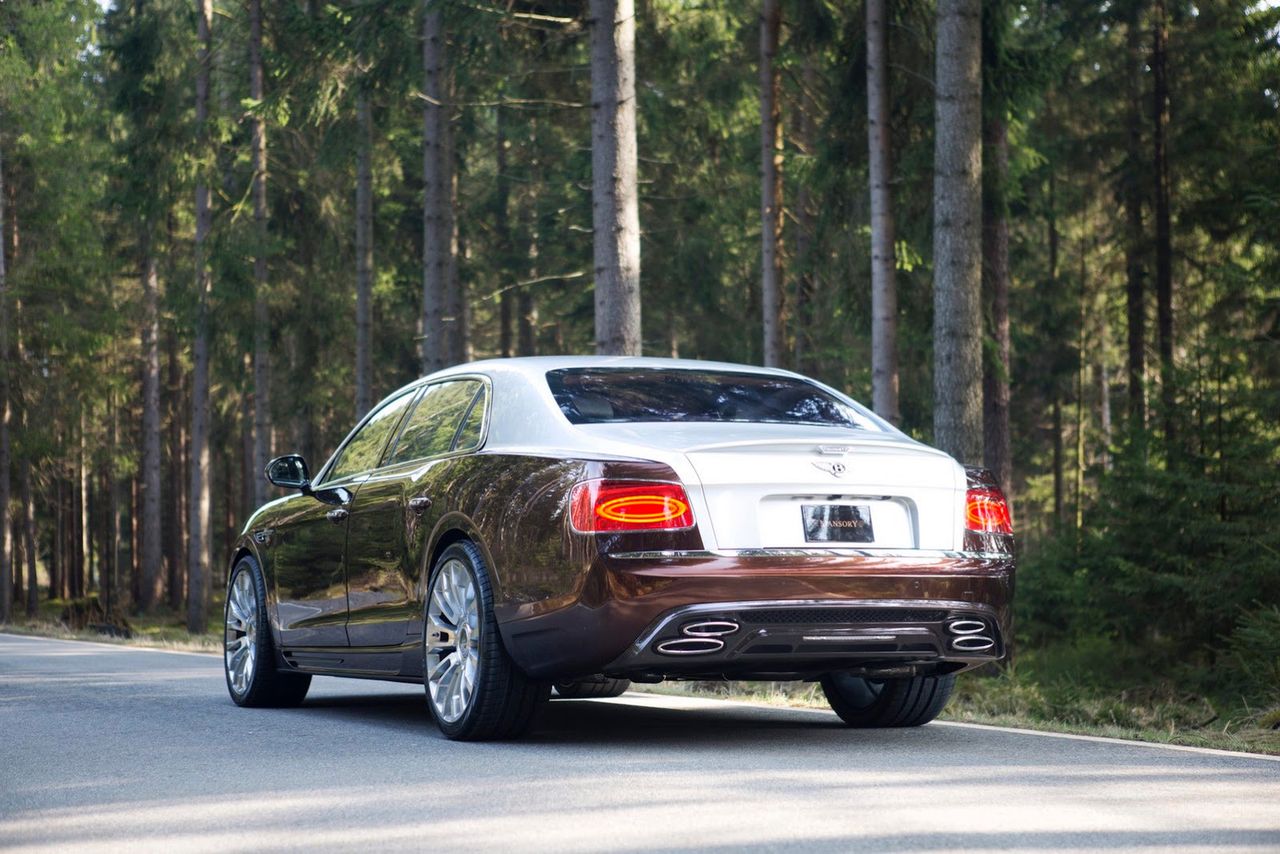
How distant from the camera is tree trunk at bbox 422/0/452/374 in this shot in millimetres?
25562

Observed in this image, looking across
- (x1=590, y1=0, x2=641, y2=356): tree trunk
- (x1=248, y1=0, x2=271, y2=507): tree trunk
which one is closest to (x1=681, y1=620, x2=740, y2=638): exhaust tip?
(x1=590, y1=0, x2=641, y2=356): tree trunk

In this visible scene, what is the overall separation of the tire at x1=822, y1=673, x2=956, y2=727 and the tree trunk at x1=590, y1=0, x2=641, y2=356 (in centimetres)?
708

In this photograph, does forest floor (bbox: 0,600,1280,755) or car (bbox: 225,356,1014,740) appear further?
forest floor (bbox: 0,600,1280,755)

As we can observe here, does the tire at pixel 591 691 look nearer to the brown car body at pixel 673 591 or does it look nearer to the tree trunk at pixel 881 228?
the brown car body at pixel 673 591

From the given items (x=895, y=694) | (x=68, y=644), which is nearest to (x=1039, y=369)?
(x=68, y=644)

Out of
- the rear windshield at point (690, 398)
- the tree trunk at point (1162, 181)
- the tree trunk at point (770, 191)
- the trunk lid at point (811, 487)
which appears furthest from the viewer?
the tree trunk at point (1162, 181)

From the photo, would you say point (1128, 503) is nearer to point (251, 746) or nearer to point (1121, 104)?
point (251, 746)

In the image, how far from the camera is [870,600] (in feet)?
22.4

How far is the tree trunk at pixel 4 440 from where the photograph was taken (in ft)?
121

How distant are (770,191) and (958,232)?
1129 centimetres

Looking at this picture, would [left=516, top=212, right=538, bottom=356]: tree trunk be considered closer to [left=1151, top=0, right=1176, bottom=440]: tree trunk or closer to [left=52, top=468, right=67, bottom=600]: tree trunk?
[left=1151, top=0, right=1176, bottom=440]: tree trunk

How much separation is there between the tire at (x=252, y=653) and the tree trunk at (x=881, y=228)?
9996mm

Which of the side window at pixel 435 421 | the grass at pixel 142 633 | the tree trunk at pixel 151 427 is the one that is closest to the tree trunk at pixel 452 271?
the grass at pixel 142 633

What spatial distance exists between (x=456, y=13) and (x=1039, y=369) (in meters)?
28.4
